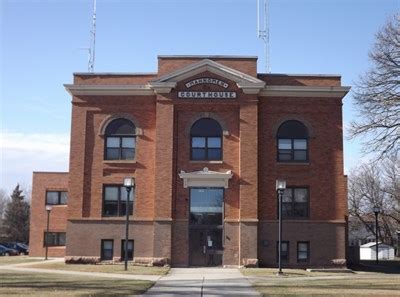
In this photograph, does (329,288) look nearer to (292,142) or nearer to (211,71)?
(292,142)

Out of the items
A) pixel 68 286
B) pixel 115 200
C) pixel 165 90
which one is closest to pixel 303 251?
pixel 115 200

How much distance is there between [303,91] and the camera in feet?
126

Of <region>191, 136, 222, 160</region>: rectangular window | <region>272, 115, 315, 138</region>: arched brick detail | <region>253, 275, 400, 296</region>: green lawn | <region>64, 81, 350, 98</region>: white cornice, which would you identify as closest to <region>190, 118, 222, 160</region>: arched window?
<region>191, 136, 222, 160</region>: rectangular window

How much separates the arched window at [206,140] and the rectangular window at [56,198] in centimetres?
1842

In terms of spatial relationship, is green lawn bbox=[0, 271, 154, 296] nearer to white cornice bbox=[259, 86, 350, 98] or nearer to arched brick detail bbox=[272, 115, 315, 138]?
arched brick detail bbox=[272, 115, 315, 138]

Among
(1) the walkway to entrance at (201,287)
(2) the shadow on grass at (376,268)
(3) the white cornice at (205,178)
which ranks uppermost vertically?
(3) the white cornice at (205,178)

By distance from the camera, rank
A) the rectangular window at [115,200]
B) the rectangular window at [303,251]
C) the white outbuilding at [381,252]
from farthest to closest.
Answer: the white outbuilding at [381,252]
the rectangular window at [115,200]
the rectangular window at [303,251]

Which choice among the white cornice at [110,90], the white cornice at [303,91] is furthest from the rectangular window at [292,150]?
the white cornice at [110,90]

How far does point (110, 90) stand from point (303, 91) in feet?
39.8

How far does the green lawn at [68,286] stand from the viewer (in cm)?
1938

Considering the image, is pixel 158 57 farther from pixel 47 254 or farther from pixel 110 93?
pixel 47 254

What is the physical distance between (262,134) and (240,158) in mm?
2204

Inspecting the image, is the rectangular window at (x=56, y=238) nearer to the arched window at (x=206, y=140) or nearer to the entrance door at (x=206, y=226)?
the entrance door at (x=206, y=226)

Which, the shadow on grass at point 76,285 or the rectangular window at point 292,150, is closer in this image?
the shadow on grass at point 76,285
